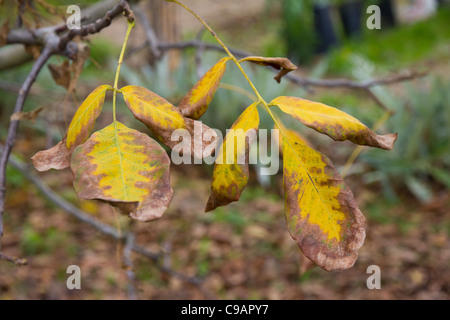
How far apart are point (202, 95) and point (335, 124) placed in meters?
0.12

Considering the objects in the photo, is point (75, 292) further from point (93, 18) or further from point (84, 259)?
point (93, 18)

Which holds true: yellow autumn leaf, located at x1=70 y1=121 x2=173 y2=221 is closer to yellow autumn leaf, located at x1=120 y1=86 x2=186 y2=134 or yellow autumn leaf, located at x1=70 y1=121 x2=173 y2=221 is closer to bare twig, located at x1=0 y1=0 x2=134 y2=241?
yellow autumn leaf, located at x1=120 y1=86 x2=186 y2=134

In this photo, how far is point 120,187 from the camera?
33 cm

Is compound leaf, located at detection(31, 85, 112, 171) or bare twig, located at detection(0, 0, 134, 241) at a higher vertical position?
bare twig, located at detection(0, 0, 134, 241)

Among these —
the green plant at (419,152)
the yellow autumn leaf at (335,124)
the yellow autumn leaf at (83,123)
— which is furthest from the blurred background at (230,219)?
the yellow autumn leaf at (335,124)

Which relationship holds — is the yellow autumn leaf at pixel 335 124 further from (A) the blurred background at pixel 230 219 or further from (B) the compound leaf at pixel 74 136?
(A) the blurred background at pixel 230 219

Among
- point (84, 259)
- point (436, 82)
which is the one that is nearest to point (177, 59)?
point (436, 82)

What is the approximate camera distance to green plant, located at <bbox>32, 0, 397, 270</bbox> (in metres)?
0.34

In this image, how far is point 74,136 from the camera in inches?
15.2

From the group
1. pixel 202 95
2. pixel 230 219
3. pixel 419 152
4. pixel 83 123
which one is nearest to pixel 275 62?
pixel 202 95

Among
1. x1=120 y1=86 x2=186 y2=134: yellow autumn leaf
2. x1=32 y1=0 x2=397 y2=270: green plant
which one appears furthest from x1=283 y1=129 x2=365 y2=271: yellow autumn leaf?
x1=120 y1=86 x2=186 y2=134: yellow autumn leaf

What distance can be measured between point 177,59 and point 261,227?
1.93m

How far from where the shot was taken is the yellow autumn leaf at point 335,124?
0.37 m

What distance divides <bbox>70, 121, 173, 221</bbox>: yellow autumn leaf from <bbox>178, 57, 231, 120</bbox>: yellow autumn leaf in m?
0.06
